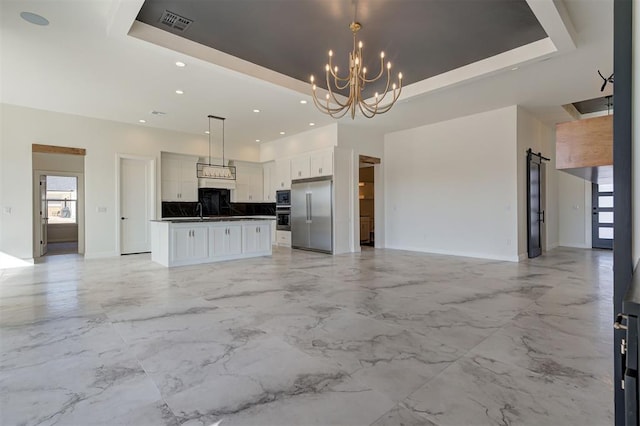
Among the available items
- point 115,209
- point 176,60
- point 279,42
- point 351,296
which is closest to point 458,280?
point 351,296

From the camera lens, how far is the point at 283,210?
8789 mm

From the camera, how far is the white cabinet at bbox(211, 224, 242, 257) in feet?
20.8

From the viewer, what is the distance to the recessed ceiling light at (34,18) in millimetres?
3229

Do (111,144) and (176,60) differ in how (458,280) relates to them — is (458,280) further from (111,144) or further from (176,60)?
(111,144)

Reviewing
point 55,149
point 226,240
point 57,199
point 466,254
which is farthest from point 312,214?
point 57,199

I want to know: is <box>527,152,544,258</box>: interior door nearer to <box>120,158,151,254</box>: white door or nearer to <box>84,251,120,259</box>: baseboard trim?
<box>120,158,151,254</box>: white door

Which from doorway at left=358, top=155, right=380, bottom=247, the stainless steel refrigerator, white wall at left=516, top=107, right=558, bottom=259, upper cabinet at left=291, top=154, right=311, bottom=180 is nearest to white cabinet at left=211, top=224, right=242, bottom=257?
the stainless steel refrigerator

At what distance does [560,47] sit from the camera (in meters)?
3.77

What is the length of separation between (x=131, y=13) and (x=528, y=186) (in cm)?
706

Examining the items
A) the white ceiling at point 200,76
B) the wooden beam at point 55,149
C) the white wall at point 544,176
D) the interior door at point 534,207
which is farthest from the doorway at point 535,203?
the wooden beam at point 55,149

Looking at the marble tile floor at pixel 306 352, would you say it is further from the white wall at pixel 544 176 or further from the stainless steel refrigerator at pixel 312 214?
the stainless steel refrigerator at pixel 312 214

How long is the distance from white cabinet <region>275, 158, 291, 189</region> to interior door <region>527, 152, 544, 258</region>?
5.44 meters

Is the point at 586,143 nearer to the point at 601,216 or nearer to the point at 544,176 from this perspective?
the point at 544,176

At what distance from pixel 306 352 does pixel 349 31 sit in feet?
11.5
